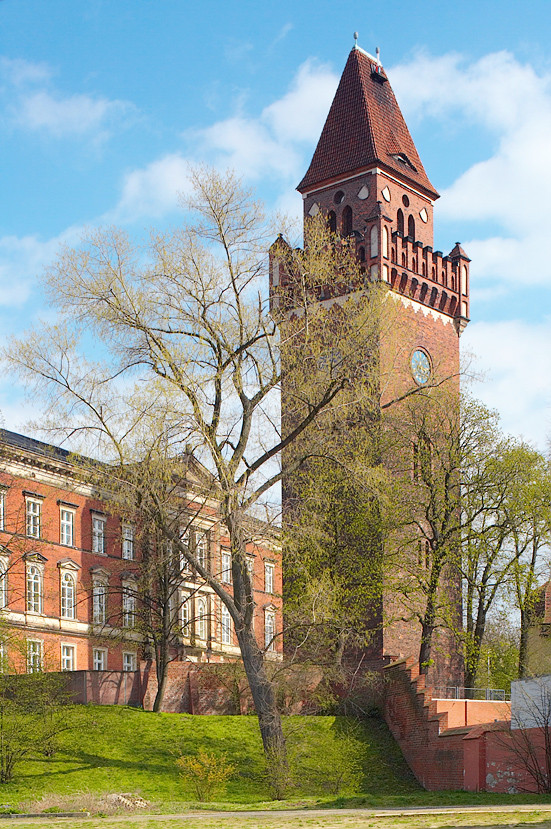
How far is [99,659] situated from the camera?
48500 millimetres

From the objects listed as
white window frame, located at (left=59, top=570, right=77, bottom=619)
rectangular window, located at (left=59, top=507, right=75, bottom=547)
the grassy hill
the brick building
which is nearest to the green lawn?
the grassy hill

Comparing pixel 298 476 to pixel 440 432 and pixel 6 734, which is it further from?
pixel 6 734

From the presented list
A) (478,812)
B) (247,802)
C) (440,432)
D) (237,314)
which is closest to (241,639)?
(247,802)

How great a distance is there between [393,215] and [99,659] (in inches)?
880

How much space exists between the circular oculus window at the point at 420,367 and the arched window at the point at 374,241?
395cm

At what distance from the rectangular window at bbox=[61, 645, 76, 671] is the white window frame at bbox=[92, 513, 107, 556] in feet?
15.0

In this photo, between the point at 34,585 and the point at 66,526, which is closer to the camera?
the point at 34,585

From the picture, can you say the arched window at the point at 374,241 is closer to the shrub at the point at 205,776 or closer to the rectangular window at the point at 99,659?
the rectangular window at the point at 99,659

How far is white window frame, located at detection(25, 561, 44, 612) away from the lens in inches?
1759

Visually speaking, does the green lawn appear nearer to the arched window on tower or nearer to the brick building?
the brick building

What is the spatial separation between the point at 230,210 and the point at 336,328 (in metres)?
11.5

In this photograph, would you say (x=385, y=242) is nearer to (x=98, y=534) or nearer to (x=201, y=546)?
(x=201, y=546)

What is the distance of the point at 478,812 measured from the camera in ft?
57.9

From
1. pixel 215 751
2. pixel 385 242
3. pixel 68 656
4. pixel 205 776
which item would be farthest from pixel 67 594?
pixel 205 776
